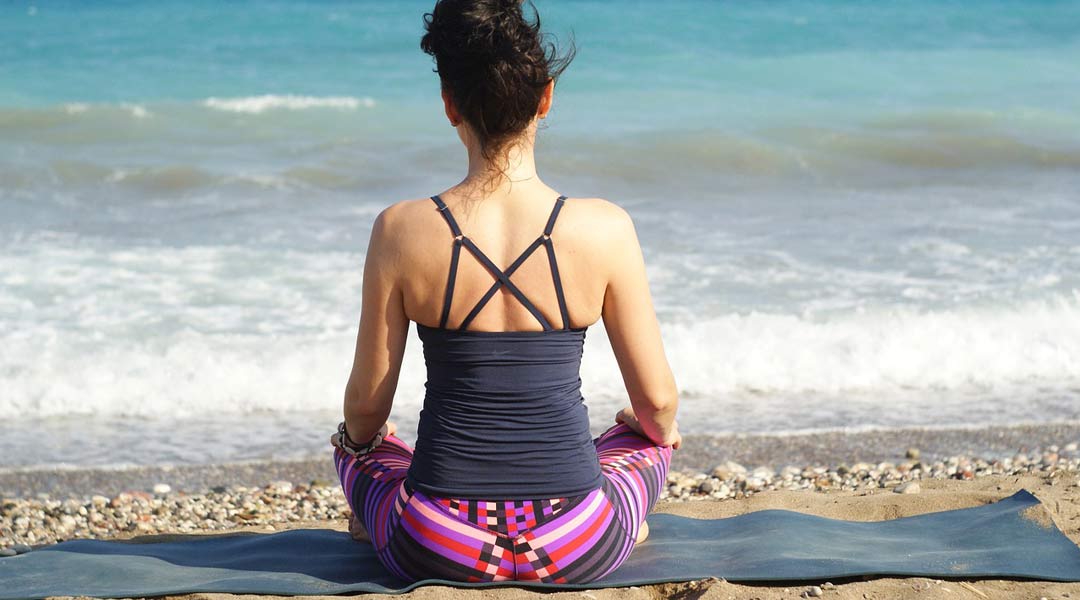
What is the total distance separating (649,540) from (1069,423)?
2994 millimetres

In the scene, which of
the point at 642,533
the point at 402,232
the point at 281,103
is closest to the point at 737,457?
the point at 642,533

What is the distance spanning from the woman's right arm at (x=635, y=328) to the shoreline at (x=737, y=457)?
212 cm

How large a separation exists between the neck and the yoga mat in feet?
3.21

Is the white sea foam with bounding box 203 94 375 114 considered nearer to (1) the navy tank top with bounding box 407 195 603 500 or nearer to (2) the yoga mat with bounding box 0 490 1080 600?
(2) the yoga mat with bounding box 0 490 1080 600

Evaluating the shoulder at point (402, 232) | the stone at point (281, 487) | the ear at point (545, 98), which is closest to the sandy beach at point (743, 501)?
the stone at point (281, 487)

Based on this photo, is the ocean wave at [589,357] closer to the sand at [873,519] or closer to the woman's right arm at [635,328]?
the sand at [873,519]

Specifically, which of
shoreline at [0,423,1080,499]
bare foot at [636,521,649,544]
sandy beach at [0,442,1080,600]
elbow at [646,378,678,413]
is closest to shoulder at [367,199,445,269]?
elbow at [646,378,678,413]

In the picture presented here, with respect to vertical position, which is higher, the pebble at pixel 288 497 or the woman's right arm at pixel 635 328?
the woman's right arm at pixel 635 328

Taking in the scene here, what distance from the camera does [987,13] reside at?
89.2ft

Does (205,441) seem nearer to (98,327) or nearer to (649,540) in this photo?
(98,327)

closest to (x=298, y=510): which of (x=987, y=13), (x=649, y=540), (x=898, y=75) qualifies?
(x=649, y=540)

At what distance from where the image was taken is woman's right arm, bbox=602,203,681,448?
8.97 feet

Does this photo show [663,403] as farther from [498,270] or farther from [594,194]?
[594,194]

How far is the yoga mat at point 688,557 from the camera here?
307 centimetres
